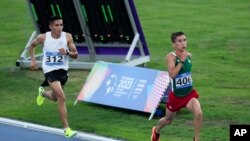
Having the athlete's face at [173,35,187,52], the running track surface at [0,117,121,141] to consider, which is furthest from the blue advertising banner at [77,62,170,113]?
the athlete's face at [173,35,187,52]

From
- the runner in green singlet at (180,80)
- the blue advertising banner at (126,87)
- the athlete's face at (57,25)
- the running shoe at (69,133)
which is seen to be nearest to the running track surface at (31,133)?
the running shoe at (69,133)

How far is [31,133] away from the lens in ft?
42.2

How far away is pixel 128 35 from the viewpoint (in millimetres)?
18938

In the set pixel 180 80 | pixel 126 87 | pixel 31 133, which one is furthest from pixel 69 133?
pixel 126 87

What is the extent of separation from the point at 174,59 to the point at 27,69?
29.3 ft

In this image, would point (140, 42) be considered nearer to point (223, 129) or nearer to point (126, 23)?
point (126, 23)

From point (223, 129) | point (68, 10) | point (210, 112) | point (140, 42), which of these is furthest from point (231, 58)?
point (223, 129)

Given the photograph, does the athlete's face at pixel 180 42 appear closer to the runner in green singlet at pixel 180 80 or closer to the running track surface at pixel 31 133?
the runner in green singlet at pixel 180 80

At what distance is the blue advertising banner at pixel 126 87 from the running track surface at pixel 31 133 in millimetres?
1912

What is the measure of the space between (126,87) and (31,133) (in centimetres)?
284

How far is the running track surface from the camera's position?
12398 mm

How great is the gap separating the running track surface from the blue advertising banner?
75.3 inches

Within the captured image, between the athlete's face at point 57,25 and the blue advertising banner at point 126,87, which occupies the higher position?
the athlete's face at point 57,25

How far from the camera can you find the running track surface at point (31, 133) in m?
12.4
